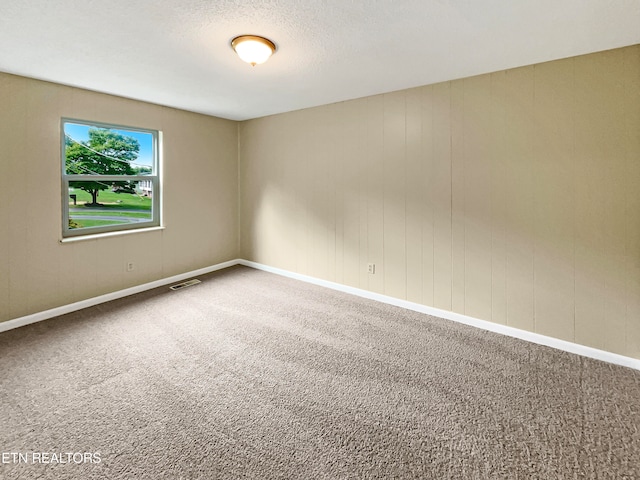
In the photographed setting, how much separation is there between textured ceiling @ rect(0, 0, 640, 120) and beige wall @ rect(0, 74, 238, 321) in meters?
0.38

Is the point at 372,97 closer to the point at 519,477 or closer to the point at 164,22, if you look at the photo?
the point at 164,22

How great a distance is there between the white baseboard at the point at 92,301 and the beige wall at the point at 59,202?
61mm

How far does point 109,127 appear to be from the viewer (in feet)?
12.4

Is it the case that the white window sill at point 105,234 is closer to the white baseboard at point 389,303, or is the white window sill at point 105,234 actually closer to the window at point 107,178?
the window at point 107,178

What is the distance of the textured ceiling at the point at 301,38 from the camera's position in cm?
187

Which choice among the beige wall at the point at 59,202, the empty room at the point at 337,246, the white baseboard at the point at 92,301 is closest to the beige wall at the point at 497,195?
the empty room at the point at 337,246

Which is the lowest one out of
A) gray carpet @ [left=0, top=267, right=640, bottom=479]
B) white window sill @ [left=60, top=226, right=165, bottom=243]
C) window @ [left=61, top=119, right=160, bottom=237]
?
→ gray carpet @ [left=0, top=267, right=640, bottom=479]

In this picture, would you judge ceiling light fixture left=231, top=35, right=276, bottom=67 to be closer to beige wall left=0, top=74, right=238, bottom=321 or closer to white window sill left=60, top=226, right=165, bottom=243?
beige wall left=0, top=74, right=238, bottom=321

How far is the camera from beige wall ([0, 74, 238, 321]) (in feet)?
9.89

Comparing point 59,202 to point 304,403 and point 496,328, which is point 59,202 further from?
point 496,328

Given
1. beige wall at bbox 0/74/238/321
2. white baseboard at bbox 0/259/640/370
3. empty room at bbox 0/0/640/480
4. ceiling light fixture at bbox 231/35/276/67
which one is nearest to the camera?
empty room at bbox 0/0/640/480

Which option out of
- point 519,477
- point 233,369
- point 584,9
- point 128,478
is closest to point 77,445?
point 128,478

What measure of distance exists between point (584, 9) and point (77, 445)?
12.1ft

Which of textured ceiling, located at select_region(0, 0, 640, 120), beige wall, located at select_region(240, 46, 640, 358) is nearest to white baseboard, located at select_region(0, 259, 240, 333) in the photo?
beige wall, located at select_region(240, 46, 640, 358)
